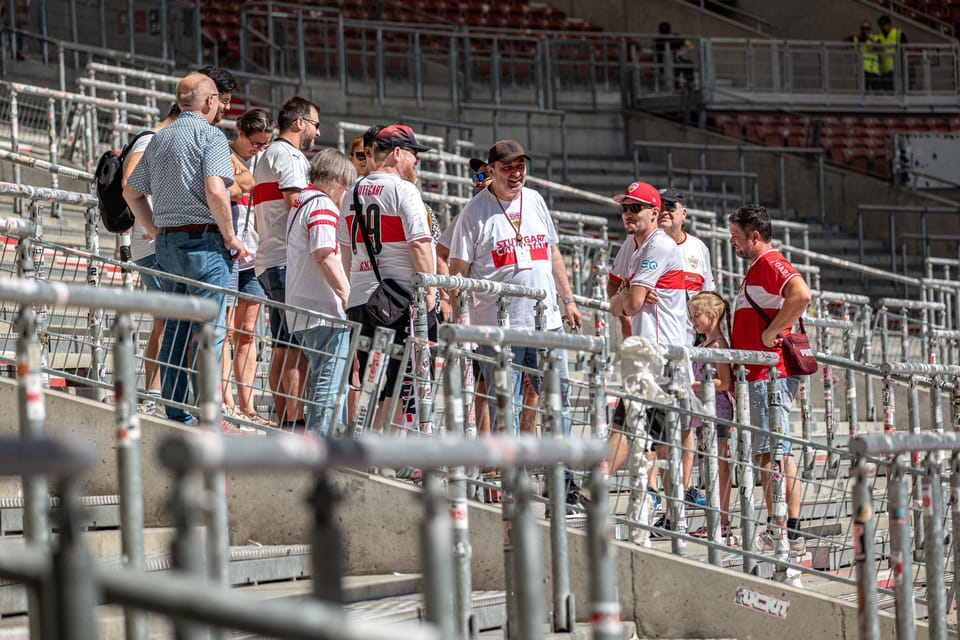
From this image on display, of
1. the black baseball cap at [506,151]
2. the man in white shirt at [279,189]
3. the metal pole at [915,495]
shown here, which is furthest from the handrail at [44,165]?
the metal pole at [915,495]

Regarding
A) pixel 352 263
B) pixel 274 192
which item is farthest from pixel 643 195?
pixel 274 192

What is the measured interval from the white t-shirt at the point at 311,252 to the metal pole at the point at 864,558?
3210mm

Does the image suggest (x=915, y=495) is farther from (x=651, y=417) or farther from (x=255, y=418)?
(x=255, y=418)

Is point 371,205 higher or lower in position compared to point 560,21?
lower

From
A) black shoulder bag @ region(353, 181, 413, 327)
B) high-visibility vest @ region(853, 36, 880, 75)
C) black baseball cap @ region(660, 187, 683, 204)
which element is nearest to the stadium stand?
black shoulder bag @ region(353, 181, 413, 327)

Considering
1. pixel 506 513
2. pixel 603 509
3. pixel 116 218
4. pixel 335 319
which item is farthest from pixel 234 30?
pixel 603 509

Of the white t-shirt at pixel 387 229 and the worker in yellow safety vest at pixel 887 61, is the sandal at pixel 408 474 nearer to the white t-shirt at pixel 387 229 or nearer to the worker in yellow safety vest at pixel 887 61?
the white t-shirt at pixel 387 229

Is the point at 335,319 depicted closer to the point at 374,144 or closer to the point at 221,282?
the point at 221,282

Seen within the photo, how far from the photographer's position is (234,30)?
1855 cm

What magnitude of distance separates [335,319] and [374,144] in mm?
1195

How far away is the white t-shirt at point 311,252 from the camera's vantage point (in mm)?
6492

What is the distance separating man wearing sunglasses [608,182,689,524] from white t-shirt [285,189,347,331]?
1.32 metres

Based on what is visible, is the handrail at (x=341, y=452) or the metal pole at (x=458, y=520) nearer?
the handrail at (x=341, y=452)

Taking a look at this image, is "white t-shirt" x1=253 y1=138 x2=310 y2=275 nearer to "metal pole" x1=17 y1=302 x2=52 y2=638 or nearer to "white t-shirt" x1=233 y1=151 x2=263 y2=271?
"white t-shirt" x1=233 y1=151 x2=263 y2=271
